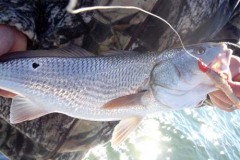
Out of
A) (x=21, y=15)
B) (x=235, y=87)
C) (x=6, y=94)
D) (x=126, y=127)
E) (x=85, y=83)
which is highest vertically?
(x=235, y=87)

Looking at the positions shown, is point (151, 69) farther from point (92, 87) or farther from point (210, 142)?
point (210, 142)

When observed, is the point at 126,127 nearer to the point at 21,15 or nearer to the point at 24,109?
the point at 24,109

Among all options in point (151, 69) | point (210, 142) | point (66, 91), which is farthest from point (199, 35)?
point (210, 142)

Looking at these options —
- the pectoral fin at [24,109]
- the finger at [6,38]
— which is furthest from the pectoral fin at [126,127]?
the finger at [6,38]

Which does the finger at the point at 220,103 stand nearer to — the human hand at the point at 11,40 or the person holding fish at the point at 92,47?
the person holding fish at the point at 92,47

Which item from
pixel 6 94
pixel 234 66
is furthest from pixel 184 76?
pixel 6 94

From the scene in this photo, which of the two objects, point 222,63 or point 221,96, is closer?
point 222,63
